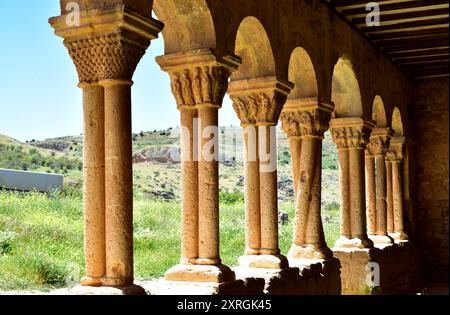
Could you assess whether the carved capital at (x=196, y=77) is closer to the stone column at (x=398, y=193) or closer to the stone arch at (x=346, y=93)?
the stone arch at (x=346, y=93)

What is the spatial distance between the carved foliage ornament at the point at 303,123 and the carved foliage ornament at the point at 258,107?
3.40ft

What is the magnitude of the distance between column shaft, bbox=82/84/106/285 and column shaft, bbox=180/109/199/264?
1183 millimetres

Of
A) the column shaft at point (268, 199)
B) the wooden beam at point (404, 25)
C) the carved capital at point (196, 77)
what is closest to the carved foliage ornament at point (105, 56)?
the carved capital at point (196, 77)

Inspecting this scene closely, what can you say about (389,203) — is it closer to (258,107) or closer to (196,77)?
(258,107)

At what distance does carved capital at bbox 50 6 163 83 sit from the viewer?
4270 mm

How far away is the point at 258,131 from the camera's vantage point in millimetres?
6758

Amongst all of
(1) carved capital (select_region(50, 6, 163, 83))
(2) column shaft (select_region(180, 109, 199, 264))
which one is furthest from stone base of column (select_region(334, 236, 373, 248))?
(1) carved capital (select_region(50, 6, 163, 83))

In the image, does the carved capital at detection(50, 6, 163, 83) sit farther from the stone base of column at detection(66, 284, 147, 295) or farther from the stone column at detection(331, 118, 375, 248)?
the stone column at detection(331, 118, 375, 248)

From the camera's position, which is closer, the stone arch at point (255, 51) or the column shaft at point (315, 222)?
the stone arch at point (255, 51)

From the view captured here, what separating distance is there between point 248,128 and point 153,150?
30.4 ft

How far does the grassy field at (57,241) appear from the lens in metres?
7.14

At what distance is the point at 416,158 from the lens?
14.1 m

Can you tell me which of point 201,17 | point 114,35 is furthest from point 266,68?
point 114,35

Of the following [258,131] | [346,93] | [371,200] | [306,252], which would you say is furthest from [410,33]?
[258,131]
